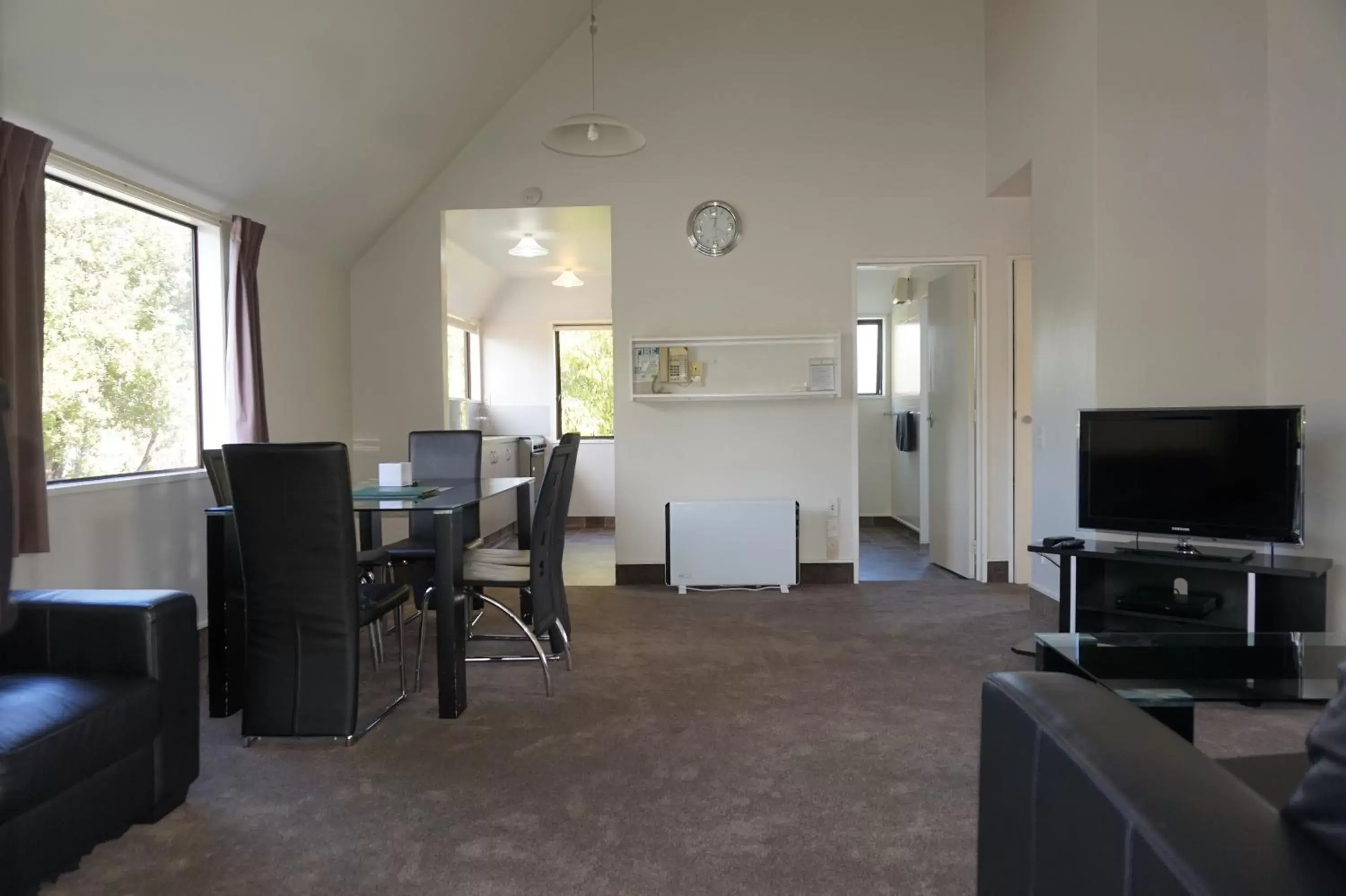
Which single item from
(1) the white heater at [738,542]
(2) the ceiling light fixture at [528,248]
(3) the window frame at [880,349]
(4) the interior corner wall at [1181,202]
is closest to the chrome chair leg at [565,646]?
(1) the white heater at [738,542]

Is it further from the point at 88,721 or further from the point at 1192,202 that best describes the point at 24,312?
the point at 1192,202

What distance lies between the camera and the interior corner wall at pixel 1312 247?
3.26m

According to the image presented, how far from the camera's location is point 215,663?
299 centimetres

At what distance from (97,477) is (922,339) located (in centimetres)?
535

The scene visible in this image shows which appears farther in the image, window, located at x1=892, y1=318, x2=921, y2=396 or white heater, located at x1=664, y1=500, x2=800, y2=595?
window, located at x1=892, y1=318, x2=921, y2=396

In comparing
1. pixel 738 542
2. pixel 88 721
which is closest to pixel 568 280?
pixel 738 542

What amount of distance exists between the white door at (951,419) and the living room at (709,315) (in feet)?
0.45

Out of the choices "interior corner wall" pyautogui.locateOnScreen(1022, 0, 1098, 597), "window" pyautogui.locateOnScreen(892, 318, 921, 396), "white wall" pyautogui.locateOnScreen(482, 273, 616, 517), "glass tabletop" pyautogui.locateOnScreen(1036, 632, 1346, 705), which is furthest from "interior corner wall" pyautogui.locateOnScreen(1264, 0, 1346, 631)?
"white wall" pyautogui.locateOnScreen(482, 273, 616, 517)

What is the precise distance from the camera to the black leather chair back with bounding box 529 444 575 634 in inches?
124

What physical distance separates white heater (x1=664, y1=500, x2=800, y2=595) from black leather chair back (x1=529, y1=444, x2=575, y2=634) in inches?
71.1

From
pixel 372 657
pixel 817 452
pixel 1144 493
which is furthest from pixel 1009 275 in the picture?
pixel 372 657

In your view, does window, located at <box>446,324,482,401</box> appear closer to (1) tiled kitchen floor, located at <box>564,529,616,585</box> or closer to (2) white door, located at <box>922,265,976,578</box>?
(1) tiled kitchen floor, located at <box>564,529,616,585</box>

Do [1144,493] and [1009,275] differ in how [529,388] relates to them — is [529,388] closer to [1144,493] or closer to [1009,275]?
[1009,275]

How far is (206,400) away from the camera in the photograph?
166 inches
